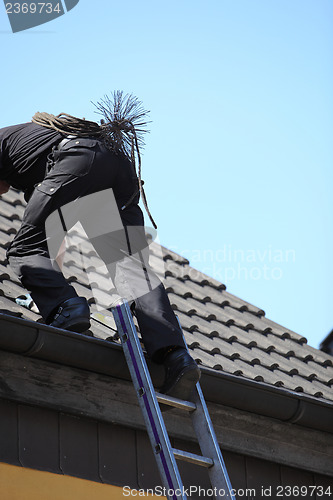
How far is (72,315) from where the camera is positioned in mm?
4234

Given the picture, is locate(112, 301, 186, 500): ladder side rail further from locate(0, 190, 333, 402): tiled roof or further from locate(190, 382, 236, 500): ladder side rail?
locate(0, 190, 333, 402): tiled roof

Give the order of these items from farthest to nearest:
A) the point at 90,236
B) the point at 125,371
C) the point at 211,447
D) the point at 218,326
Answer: the point at 218,326, the point at 90,236, the point at 125,371, the point at 211,447

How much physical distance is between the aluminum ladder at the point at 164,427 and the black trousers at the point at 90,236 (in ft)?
A: 0.31

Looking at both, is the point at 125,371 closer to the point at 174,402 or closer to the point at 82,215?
the point at 174,402

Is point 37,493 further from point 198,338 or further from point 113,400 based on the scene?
point 198,338

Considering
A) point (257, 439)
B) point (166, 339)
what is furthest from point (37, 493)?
point (257, 439)

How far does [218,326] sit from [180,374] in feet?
6.51

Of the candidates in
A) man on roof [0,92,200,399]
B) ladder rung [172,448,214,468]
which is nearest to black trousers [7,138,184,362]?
man on roof [0,92,200,399]

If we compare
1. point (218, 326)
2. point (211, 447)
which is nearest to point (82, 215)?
point (211, 447)

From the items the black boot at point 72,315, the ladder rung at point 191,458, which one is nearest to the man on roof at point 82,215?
the black boot at point 72,315

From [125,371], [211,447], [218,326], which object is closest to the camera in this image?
[211,447]

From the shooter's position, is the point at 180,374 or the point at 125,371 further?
Answer: the point at 125,371

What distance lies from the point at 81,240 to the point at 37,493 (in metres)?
2.89

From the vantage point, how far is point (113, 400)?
455cm
